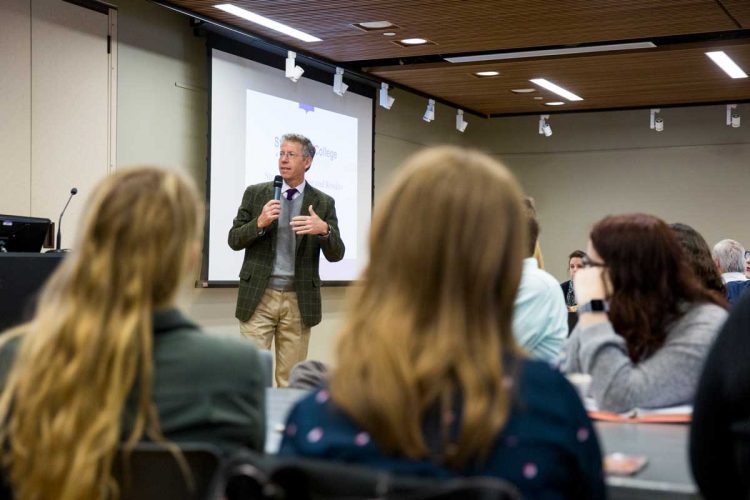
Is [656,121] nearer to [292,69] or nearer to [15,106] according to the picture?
[292,69]

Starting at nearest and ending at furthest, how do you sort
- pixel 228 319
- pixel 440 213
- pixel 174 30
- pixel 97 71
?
1. pixel 440 213
2. pixel 97 71
3. pixel 174 30
4. pixel 228 319

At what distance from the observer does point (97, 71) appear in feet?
18.7

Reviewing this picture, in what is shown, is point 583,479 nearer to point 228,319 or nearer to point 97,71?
point 97,71

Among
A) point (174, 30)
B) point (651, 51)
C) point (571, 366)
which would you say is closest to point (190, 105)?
point (174, 30)

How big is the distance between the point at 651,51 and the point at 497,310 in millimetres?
6035

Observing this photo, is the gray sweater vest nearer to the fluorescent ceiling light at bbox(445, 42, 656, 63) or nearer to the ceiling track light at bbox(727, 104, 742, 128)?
the fluorescent ceiling light at bbox(445, 42, 656, 63)

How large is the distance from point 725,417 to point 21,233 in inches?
124

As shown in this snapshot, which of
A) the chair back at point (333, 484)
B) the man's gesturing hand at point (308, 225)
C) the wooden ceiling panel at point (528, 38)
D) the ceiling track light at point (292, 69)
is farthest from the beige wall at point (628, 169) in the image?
the chair back at point (333, 484)

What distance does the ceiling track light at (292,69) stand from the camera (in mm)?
6613

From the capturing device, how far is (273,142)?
6.88 m

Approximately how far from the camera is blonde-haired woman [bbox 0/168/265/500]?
1393 mm

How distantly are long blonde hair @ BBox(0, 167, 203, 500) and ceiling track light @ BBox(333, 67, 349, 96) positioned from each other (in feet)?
19.4

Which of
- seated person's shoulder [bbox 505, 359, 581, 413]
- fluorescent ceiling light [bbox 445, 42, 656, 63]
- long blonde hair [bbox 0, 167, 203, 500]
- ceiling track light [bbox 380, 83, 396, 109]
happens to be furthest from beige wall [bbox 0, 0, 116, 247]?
seated person's shoulder [bbox 505, 359, 581, 413]

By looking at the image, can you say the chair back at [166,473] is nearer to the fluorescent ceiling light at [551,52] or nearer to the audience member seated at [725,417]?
the audience member seated at [725,417]
